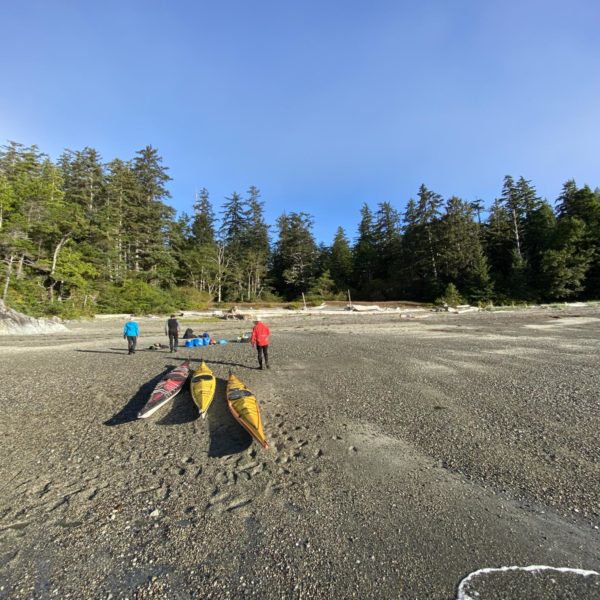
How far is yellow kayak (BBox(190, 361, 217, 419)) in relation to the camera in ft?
21.4

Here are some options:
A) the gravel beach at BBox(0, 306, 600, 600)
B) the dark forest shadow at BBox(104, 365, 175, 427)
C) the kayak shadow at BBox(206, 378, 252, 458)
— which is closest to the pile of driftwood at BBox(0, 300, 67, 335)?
the gravel beach at BBox(0, 306, 600, 600)

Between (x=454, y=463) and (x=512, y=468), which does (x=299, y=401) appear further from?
(x=512, y=468)

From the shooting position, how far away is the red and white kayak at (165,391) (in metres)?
6.35

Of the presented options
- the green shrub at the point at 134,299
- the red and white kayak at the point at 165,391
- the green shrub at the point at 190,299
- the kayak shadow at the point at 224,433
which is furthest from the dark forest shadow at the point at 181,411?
the green shrub at the point at 190,299

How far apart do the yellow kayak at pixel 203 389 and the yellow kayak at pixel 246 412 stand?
467 mm

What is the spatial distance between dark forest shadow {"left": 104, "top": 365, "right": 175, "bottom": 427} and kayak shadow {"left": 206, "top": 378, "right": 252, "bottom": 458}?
163 centimetres

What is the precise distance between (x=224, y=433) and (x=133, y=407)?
8.70ft

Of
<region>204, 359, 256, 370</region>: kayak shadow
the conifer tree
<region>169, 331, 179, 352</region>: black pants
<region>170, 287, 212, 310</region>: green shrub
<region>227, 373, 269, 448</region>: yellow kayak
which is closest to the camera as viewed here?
<region>227, 373, 269, 448</region>: yellow kayak

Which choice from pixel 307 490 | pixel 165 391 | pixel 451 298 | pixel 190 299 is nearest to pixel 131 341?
pixel 165 391

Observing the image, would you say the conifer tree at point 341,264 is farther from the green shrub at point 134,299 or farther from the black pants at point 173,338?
the black pants at point 173,338

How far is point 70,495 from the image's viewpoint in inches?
161

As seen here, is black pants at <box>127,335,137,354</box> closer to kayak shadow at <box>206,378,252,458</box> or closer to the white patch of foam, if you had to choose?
kayak shadow at <box>206,378,252,458</box>

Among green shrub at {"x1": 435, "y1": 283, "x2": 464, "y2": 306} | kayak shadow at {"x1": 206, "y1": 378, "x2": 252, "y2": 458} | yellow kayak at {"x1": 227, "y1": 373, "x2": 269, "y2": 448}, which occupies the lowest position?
kayak shadow at {"x1": 206, "y1": 378, "x2": 252, "y2": 458}

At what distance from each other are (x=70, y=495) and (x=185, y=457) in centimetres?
151
